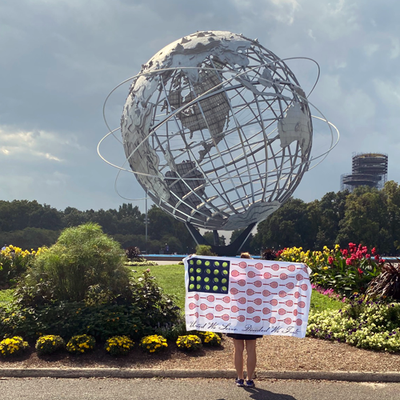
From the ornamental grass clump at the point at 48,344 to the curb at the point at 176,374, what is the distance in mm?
552

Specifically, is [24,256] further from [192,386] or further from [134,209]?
[134,209]

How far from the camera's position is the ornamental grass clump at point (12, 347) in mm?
7246

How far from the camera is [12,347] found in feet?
23.9

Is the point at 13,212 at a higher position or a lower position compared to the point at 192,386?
higher

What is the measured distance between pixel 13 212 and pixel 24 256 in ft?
179

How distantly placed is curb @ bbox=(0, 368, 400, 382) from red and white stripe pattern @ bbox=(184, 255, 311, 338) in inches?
31.5

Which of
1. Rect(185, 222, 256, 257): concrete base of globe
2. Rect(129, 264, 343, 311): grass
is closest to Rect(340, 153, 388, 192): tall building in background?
Rect(185, 222, 256, 257): concrete base of globe

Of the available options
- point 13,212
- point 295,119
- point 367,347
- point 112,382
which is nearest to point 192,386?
point 112,382

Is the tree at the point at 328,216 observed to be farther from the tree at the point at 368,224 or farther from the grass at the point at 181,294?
the grass at the point at 181,294

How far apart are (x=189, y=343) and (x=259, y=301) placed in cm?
186

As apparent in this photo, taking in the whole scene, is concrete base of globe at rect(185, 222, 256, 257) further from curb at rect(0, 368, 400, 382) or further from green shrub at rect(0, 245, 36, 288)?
curb at rect(0, 368, 400, 382)

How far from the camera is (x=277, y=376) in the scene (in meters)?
6.63

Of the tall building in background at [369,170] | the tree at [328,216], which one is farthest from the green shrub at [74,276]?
the tall building in background at [369,170]

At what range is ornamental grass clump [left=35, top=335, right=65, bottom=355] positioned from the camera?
7.27 m
